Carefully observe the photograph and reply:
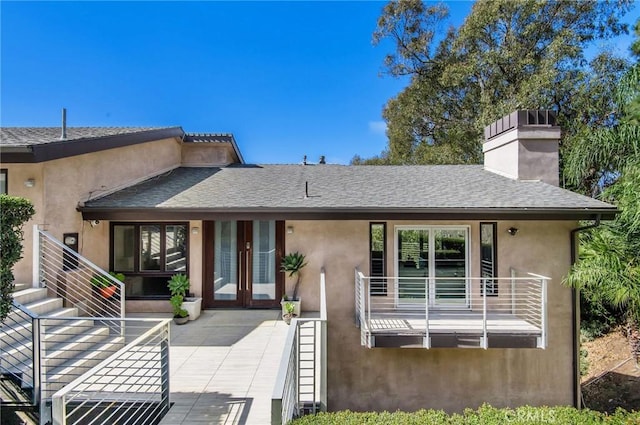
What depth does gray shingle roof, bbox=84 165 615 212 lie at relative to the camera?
782cm

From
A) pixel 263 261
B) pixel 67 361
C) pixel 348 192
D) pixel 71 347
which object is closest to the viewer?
pixel 67 361

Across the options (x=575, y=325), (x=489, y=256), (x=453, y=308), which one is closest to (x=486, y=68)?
(x=489, y=256)

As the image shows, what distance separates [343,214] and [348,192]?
1.28 m

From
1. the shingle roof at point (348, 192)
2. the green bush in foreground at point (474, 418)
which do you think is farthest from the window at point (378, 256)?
the green bush in foreground at point (474, 418)

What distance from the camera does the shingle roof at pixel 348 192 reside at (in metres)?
7.78

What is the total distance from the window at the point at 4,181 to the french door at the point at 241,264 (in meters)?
4.14

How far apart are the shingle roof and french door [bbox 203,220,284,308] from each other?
3.43 ft

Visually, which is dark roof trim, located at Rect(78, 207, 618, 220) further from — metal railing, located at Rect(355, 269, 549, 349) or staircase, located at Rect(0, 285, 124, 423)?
staircase, located at Rect(0, 285, 124, 423)

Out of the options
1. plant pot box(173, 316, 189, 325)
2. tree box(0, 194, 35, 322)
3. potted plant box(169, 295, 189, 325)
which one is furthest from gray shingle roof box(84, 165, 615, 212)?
tree box(0, 194, 35, 322)

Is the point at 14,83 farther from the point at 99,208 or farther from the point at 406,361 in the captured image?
the point at 406,361

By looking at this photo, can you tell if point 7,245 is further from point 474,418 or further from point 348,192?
point 474,418

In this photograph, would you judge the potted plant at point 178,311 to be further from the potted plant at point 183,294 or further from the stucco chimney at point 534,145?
the stucco chimney at point 534,145

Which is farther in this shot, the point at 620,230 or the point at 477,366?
the point at 620,230

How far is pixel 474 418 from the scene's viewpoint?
203 inches
